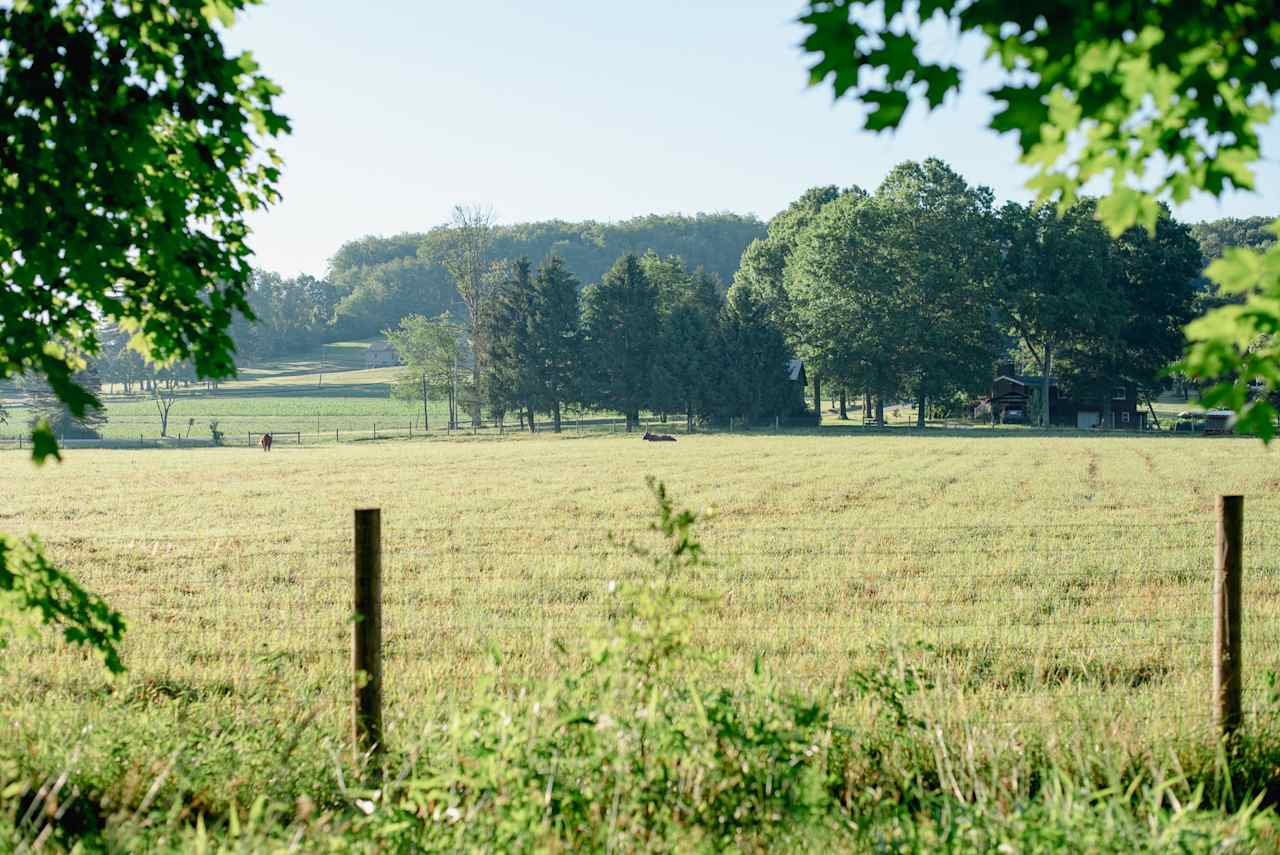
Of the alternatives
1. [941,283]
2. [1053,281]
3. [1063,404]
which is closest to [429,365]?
[941,283]

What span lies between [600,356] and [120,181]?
275 feet

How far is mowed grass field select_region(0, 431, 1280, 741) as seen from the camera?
8.69 metres

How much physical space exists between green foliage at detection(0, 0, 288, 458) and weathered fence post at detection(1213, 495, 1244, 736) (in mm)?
5723

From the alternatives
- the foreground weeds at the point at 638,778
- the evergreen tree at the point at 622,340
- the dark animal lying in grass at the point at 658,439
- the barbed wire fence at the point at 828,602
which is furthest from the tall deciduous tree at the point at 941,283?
Result: the foreground weeds at the point at 638,778

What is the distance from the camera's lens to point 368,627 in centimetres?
636

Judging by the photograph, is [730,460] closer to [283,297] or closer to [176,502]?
[176,502]

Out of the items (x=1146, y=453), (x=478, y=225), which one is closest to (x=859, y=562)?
(x=1146, y=453)

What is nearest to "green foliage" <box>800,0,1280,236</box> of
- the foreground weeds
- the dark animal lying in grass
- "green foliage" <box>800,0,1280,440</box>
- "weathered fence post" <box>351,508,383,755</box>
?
"green foliage" <box>800,0,1280,440</box>

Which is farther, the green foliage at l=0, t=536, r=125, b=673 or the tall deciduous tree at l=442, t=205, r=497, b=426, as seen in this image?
the tall deciduous tree at l=442, t=205, r=497, b=426

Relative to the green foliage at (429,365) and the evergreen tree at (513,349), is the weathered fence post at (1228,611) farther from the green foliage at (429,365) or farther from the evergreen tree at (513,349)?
the green foliage at (429,365)

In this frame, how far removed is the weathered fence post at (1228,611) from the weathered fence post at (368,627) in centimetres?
484

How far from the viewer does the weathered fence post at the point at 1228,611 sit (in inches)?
261

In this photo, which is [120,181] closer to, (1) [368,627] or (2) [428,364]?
(1) [368,627]

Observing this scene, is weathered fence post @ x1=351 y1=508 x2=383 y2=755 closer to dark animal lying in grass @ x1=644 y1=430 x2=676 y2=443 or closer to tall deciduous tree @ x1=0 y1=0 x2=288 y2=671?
tall deciduous tree @ x1=0 y1=0 x2=288 y2=671
